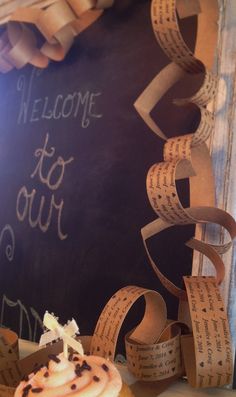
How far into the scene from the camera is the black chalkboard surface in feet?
2.74

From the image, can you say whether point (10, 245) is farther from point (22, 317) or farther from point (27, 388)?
point (27, 388)

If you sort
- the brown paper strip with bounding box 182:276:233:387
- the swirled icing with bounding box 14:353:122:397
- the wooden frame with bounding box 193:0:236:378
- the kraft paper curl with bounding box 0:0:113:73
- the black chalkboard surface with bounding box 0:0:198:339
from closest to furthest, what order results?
the swirled icing with bounding box 14:353:122:397, the brown paper strip with bounding box 182:276:233:387, the wooden frame with bounding box 193:0:236:378, the black chalkboard surface with bounding box 0:0:198:339, the kraft paper curl with bounding box 0:0:113:73

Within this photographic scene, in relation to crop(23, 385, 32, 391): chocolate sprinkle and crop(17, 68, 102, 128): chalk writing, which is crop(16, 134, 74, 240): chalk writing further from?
crop(23, 385, 32, 391): chocolate sprinkle

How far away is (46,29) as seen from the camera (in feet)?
3.19

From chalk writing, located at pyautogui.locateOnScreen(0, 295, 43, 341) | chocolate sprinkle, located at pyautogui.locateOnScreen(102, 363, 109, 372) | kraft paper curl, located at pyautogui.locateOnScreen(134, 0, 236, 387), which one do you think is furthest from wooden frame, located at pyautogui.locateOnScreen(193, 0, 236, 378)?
chalk writing, located at pyautogui.locateOnScreen(0, 295, 43, 341)

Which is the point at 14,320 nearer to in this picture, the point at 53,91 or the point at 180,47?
the point at 53,91

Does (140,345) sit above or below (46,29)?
below

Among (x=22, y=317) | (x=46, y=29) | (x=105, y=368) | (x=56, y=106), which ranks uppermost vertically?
(x=46, y=29)

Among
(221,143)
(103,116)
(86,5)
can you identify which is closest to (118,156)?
(103,116)

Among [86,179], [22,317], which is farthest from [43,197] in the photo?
[22,317]

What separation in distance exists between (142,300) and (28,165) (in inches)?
18.0

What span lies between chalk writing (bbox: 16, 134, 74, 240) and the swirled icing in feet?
1.48

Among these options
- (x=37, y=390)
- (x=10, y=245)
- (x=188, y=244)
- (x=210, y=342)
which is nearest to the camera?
(x=37, y=390)

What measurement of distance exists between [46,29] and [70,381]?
0.77 m
